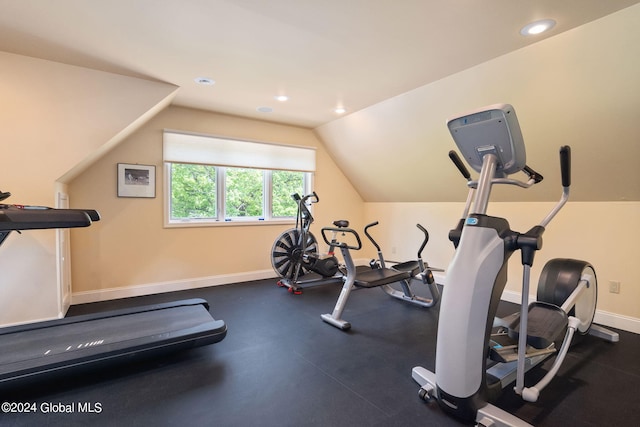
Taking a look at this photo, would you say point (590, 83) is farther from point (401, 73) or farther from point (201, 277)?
point (201, 277)

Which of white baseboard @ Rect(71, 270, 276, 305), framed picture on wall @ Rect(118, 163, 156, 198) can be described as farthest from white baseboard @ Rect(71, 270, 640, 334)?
framed picture on wall @ Rect(118, 163, 156, 198)

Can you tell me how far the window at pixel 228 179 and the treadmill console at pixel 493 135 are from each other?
3454mm

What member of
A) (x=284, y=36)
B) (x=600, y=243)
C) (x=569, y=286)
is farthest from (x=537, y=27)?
(x=600, y=243)

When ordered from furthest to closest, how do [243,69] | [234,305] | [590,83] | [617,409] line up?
[234,305] → [243,69] → [590,83] → [617,409]

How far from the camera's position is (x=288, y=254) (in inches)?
182

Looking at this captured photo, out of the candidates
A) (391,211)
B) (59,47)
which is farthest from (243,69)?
(391,211)

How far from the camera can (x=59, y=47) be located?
2.60 meters

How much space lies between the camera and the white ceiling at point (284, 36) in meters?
2.07

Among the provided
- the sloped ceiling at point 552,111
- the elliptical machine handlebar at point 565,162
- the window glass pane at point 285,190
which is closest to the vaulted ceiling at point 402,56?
the sloped ceiling at point 552,111

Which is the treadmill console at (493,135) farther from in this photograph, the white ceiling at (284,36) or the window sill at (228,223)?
the window sill at (228,223)

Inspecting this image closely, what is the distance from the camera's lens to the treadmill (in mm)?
1861

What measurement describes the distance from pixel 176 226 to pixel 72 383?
2.41 metres

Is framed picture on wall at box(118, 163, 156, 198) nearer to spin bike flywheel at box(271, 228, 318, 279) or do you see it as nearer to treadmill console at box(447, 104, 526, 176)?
spin bike flywheel at box(271, 228, 318, 279)

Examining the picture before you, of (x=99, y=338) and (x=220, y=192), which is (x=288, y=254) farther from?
(x=99, y=338)
